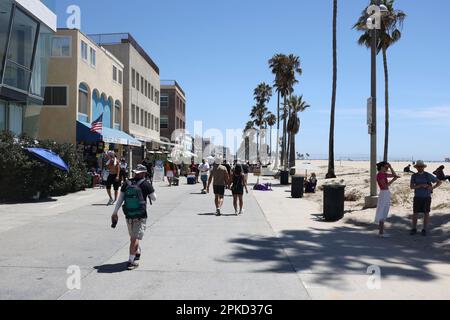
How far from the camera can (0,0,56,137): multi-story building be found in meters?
20.0

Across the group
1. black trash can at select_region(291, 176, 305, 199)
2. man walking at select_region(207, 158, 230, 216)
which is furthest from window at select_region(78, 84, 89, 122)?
man walking at select_region(207, 158, 230, 216)

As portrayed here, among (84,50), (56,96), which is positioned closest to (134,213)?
(56,96)

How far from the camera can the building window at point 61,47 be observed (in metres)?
28.0

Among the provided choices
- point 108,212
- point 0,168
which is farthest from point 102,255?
point 0,168

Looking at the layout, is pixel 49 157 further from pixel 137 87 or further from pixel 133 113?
pixel 137 87

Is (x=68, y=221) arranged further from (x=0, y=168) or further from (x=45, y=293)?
(x=45, y=293)

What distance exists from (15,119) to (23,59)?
8.92 feet

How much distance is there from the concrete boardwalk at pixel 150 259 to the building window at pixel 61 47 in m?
16.3

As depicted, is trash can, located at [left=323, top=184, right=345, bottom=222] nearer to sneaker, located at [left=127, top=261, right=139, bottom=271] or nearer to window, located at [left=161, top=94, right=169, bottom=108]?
sneaker, located at [left=127, top=261, right=139, bottom=271]

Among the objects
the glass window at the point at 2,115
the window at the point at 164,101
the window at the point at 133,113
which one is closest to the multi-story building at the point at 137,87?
the window at the point at 133,113

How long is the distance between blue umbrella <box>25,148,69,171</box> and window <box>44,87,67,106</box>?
11.3 m

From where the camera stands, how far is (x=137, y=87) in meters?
45.3

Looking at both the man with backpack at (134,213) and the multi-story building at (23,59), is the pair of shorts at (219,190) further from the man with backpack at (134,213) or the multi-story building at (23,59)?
the multi-story building at (23,59)

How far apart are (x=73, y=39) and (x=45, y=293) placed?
2458 cm
